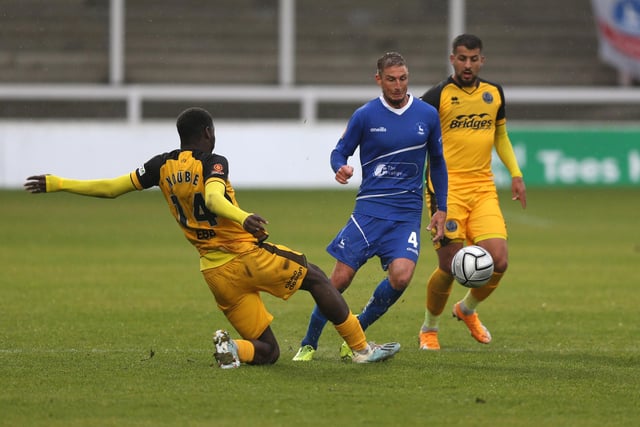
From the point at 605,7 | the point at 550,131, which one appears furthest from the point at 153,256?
the point at 605,7

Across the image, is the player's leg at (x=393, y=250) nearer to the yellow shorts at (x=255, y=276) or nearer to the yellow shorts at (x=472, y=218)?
the yellow shorts at (x=472, y=218)

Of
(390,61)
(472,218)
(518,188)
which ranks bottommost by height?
(472,218)

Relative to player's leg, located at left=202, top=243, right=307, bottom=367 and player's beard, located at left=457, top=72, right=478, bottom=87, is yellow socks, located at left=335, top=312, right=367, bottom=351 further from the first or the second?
player's beard, located at left=457, top=72, right=478, bottom=87

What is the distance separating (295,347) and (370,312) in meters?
0.69

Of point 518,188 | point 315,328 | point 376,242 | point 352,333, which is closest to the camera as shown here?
point 352,333

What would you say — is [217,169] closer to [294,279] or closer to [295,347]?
[294,279]

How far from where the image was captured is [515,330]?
9.73 m

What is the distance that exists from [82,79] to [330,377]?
2351 cm

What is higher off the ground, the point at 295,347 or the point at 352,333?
the point at 352,333

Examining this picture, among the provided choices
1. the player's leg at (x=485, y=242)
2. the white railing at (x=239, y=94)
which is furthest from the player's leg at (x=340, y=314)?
the white railing at (x=239, y=94)

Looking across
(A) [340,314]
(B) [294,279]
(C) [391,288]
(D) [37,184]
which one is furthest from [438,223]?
(D) [37,184]

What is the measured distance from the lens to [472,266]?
8430 millimetres

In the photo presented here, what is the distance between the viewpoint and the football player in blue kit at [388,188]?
8.14m

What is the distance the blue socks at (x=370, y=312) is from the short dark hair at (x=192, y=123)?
143cm
